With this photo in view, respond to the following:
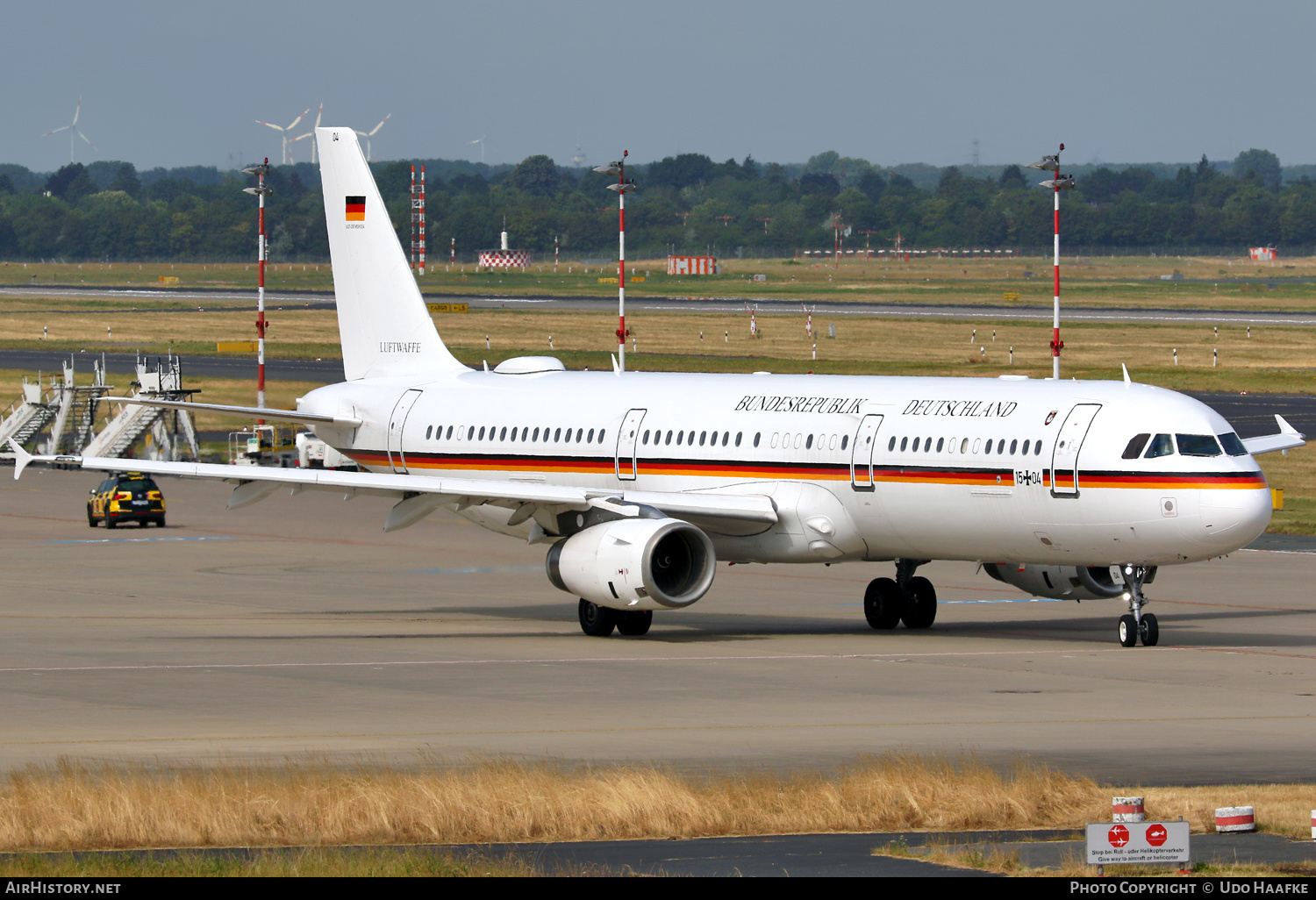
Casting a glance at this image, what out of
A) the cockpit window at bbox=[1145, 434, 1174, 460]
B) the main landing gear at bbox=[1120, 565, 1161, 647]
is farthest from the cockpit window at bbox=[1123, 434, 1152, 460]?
→ the main landing gear at bbox=[1120, 565, 1161, 647]

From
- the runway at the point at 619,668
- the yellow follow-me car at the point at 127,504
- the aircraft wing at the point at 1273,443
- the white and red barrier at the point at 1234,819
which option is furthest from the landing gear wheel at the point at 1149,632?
the yellow follow-me car at the point at 127,504

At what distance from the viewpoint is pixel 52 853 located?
1739 centimetres

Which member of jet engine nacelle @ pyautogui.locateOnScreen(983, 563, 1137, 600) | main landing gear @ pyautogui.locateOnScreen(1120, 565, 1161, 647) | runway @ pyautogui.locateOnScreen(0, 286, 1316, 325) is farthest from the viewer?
runway @ pyautogui.locateOnScreen(0, 286, 1316, 325)

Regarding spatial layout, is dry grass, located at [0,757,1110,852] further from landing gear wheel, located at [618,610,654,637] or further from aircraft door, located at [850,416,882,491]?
landing gear wheel, located at [618,610,654,637]

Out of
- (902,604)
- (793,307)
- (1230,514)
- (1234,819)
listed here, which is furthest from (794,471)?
(793,307)

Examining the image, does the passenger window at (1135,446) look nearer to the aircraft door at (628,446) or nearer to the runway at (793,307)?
the aircraft door at (628,446)

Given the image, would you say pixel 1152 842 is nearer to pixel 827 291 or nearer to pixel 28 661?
pixel 28 661

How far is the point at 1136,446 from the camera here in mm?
33656

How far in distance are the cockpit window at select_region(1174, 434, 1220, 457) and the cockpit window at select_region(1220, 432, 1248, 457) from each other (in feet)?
0.63

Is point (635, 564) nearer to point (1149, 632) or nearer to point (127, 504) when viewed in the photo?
point (1149, 632)

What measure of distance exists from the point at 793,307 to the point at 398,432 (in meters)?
118

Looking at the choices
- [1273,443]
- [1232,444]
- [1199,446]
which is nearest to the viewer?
[1199,446]

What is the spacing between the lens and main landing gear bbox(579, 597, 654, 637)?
3734cm

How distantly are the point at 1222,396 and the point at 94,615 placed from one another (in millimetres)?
66462
